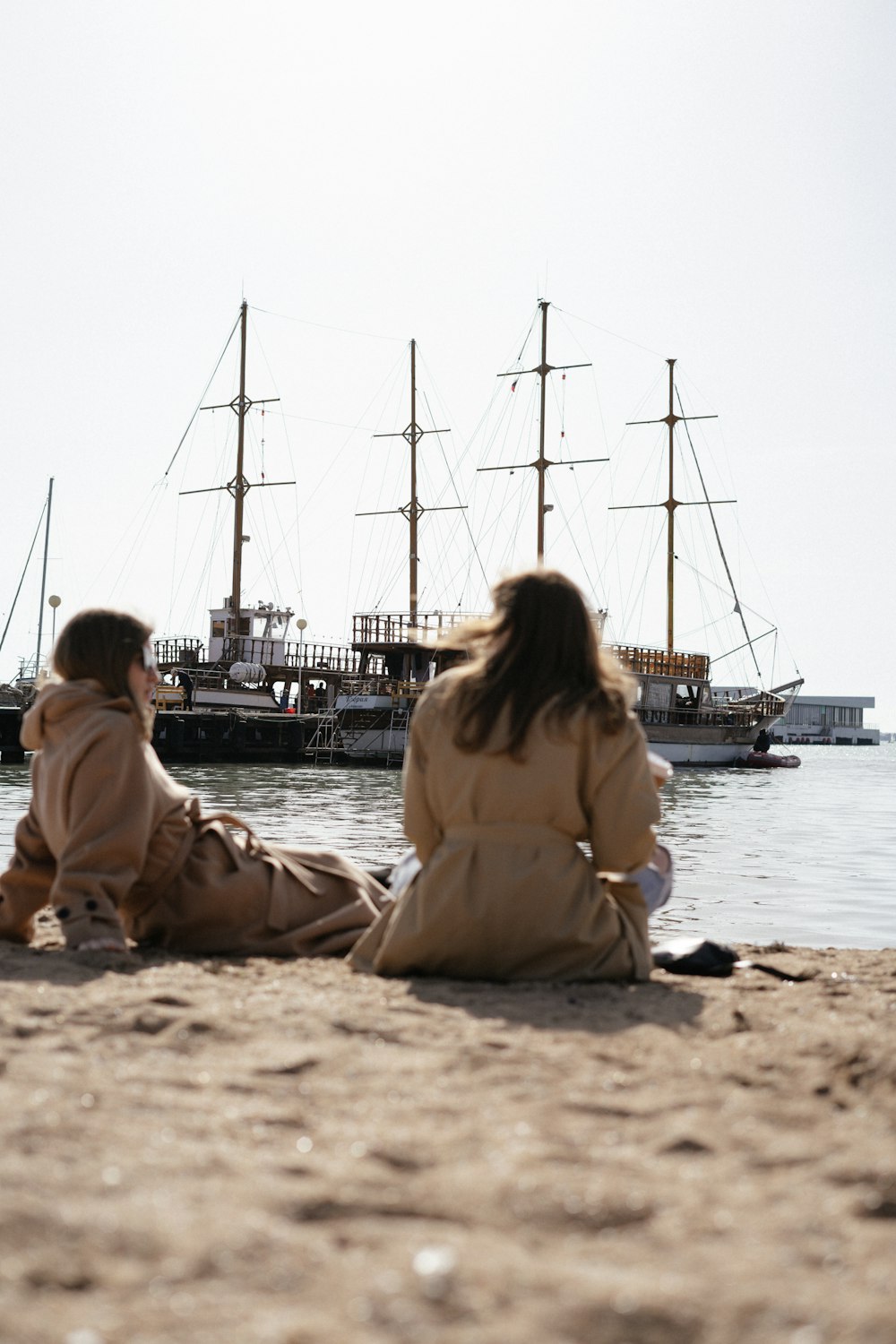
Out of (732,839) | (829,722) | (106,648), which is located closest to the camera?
(106,648)

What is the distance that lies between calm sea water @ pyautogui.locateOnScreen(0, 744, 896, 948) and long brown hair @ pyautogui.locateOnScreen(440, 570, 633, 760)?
4431mm

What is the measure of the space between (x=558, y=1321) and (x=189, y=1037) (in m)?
1.78

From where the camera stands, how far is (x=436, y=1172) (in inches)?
88.9

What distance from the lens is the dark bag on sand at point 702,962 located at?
501 centimetres

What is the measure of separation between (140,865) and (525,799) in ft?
4.85

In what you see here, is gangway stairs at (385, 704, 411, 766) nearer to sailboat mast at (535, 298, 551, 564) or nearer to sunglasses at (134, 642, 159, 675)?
sailboat mast at (535, 298, 551, 564)

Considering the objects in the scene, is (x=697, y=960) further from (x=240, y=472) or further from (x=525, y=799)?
(x=240, y=472)

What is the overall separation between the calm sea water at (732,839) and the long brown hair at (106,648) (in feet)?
15.5

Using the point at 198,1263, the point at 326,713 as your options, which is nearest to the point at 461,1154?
the point at 198,1263

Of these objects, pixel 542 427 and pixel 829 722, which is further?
pixel 829 722

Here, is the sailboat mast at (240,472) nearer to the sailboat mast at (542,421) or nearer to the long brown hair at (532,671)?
the sailboat mast at (542,421)

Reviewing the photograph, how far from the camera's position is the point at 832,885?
39.1 ft

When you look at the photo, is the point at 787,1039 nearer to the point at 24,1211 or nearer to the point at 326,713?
the point at 24,1211

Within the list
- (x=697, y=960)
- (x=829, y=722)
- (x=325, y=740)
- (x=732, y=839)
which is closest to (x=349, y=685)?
(x=325, y=740)
